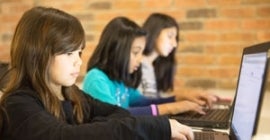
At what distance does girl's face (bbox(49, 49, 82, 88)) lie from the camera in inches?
41.4

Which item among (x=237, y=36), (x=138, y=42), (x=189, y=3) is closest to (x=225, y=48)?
(x=237, y=36)

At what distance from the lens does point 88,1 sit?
2680mm

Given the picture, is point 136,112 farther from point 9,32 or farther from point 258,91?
point 9,32

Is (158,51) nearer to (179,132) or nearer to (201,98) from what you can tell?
(201,98)

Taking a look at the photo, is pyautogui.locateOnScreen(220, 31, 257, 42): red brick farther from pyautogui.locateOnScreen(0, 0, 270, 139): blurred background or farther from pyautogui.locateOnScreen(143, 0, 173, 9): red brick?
pyautogui.locateOnScreen(143, 0, 173, 9): red brick

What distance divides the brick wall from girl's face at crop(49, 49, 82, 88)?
4.79ft

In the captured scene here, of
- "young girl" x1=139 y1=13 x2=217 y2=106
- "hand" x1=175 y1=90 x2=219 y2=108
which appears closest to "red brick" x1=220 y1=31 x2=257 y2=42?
"young girl" x1=139 y1=13 x2=217 y2=106

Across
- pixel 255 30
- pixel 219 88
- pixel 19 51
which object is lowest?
pixel 219 88

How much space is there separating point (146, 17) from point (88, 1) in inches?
16.0

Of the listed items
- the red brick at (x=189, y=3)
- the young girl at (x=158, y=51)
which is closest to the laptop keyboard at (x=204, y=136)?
the young girl at (x=158, y=51)

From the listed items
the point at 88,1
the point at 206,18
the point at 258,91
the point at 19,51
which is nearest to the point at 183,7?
the point at 206,18

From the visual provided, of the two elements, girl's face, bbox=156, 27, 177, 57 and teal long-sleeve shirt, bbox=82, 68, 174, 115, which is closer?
teal long-sleeve shirt, bbox=82, 68, 174, 115

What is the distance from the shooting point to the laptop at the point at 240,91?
0.81 meters

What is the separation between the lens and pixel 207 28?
2.43 m
